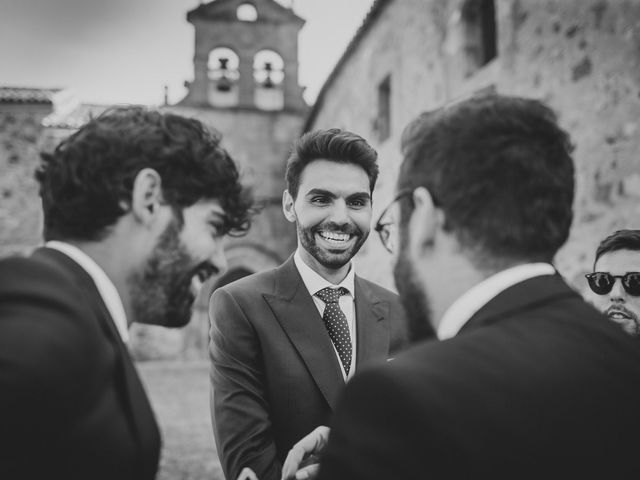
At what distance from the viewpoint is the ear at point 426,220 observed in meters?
1.12

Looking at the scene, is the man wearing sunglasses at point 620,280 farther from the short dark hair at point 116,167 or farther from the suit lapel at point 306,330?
the short dark hair at point 116,167

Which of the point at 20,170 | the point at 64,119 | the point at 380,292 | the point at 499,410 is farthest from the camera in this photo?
the point at 64,119

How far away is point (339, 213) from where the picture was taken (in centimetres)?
215

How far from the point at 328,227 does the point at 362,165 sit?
1.05 feet

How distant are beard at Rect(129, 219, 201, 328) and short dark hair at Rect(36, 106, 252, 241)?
0.10 meters

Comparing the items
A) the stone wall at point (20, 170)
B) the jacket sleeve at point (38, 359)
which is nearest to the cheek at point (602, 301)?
the jacket sleeve at point (38, 359)

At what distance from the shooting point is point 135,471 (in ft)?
3.48

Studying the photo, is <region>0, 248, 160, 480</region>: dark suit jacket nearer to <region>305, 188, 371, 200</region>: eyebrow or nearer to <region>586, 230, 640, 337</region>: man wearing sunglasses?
<region>305, 188, 371, 200</region>: eyebrow

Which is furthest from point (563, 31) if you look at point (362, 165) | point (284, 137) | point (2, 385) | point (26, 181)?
point (26, 181)

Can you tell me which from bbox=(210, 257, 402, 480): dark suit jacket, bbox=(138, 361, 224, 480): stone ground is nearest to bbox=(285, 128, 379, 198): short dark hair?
bbox=(210, 257, 402, 480): dark suit jacket

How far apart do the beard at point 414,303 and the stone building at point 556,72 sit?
360 centimetres

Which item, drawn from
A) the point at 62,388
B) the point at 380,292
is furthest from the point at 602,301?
the point at 62,388

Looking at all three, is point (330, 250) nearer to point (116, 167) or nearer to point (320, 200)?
point (320, 200)

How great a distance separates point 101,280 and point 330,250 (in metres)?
1.09
